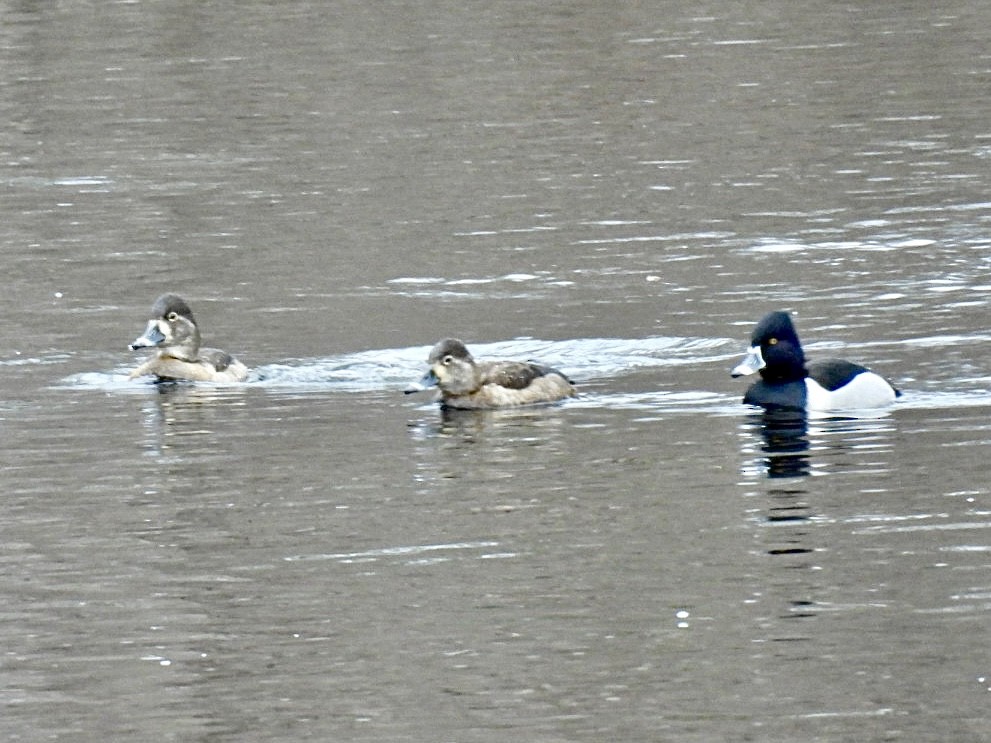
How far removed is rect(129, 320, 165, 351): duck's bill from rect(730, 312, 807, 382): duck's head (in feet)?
18.1

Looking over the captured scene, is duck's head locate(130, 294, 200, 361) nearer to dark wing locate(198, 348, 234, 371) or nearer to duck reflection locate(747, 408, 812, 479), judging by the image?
dark wing locate(198, 348, 234, 371)

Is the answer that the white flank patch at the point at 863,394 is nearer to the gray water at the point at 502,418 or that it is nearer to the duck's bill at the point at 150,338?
the gray water at the point at 502,418

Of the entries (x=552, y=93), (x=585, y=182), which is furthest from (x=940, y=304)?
(x=552, y=93)

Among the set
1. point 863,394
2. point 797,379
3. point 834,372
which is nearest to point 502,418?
point 797,379

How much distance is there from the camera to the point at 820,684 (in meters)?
11.1

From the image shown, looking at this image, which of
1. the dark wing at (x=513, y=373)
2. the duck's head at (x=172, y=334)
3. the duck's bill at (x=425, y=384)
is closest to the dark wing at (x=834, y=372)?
the dark wing at (x=513, y=373)

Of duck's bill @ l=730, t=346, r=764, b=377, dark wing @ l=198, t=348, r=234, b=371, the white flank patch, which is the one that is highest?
dark wing @ l=198, t=348, r=234, b=371

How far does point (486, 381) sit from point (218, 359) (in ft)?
9.03

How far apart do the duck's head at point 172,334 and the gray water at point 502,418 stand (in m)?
0.41

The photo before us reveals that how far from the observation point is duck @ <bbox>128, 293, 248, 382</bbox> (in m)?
20.9

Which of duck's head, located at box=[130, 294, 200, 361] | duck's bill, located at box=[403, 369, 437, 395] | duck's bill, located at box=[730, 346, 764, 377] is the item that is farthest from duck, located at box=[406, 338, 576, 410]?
duck's head, located at box=[130, 294, 200, 361]

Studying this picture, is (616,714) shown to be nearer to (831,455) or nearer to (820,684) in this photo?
(820,684)

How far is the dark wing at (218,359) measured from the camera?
20.8 meters

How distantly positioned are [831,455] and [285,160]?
19.8m
